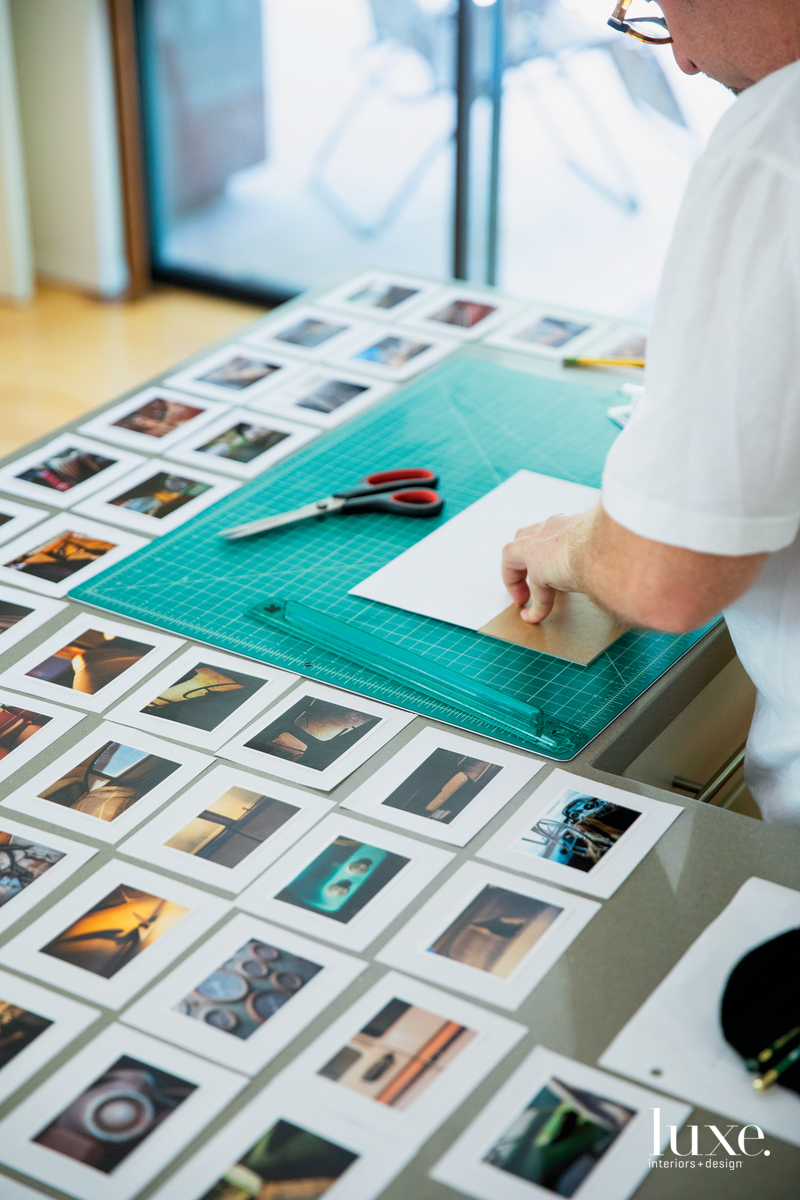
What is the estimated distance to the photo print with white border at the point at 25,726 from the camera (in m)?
1.15

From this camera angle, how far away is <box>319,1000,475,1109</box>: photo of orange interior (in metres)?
0.85

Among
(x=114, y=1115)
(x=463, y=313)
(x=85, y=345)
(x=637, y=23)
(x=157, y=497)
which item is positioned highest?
(x=637, y=23)

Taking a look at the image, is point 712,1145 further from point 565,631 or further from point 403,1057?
point 565,631

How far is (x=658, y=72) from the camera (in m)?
3.50

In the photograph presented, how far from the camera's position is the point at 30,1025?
897 millimetres

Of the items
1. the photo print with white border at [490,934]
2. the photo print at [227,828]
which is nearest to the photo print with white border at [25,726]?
the photo print at [227,828]

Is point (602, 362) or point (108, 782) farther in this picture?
point (602, 362)

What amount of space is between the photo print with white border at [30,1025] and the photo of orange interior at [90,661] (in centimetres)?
36

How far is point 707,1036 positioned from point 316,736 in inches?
16.8

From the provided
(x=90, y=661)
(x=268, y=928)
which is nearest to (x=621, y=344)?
(x=90, y=661)

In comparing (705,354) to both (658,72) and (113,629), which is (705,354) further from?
(658,72)

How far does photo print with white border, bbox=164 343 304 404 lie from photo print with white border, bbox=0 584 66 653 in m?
0.49

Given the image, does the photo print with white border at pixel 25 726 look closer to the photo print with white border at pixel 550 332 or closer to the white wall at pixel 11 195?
the photo print with white border at pixel 550 332

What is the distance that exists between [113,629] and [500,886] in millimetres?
Answer: 510
